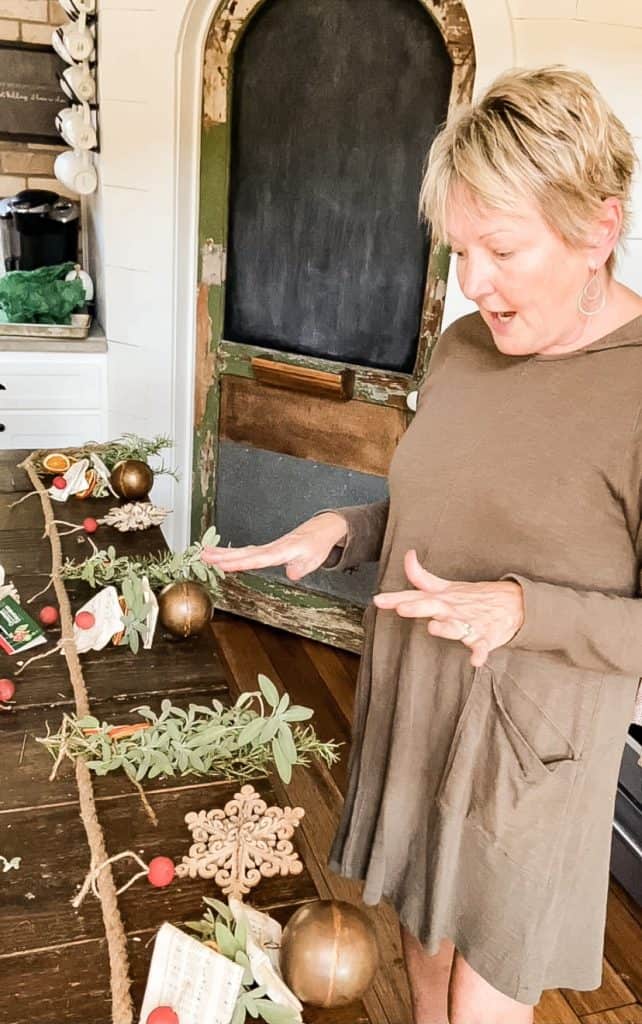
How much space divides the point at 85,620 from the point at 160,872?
19.0 inches

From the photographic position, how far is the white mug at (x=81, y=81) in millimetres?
2633

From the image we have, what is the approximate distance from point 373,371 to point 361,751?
1538mm

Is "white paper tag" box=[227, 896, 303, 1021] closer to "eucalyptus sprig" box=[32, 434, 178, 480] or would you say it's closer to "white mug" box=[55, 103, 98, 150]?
"eucalyptus sprig" box=[32, 434, 178, 480]

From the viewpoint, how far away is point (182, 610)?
127 cm

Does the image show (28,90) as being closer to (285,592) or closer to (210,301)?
(210,301)

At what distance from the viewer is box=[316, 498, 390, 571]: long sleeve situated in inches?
48.4

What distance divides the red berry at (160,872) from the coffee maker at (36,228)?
2.71 meters

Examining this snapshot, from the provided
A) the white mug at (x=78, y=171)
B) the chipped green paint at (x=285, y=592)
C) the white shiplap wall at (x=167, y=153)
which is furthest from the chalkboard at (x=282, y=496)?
the white mug at (x=78, y=171)

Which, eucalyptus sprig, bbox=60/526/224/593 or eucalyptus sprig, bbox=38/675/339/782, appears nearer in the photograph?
eucalyptus sprig, bbox=38/675/339/782

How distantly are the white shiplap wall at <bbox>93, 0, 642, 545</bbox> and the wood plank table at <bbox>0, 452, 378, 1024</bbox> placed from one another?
157 centimetres

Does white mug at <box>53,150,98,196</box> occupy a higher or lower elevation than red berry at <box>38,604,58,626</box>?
higher

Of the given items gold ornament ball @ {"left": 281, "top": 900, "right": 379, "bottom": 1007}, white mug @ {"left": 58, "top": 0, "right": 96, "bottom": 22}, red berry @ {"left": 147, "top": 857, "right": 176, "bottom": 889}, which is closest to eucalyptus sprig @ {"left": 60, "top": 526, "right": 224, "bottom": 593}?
red berry @ {"left": 147, "top": 857, "right": 176, "bottom": 889}

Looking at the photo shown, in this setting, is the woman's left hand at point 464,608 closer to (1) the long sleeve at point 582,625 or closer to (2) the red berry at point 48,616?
(1) the long sleeve at point 582,625

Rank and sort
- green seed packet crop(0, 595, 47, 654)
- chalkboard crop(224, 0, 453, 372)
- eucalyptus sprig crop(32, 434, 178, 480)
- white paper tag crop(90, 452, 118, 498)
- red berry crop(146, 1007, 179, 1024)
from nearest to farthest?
red berry crop(146, 1007, 179, 1024), green seed packet crop(0, 595, 47, 654), white paper tag crop(90, 452, 118, 498), eucalyptus sprig crop(32, 434, 178, 480), chalkboard crop(224, 0, 453, 372)
